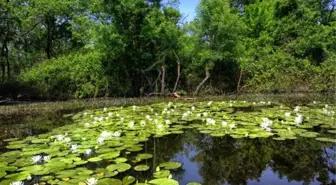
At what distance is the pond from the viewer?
3.25m

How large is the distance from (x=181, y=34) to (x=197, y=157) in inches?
520

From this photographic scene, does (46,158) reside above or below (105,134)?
below

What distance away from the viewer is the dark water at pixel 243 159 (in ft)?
10.7

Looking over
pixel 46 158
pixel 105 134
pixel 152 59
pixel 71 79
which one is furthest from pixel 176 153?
pixel 71 79

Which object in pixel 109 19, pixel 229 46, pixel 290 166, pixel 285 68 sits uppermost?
pixel 109 19

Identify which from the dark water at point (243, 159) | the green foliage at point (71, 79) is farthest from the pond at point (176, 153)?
the green foliage at point (71, 79)

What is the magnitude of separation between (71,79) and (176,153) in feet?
39.6

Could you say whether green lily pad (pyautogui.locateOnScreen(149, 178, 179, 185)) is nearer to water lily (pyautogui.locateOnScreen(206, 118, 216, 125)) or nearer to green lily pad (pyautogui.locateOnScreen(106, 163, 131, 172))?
green lily pad (pyautogui.locateOnScreen(106, 163, 131, 172))

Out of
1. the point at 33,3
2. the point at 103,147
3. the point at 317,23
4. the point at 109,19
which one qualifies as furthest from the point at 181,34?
the point at 103,147

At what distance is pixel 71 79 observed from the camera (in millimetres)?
15211

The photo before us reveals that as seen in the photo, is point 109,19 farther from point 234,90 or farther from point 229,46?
point 234,90

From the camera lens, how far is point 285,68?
17594 millimetres

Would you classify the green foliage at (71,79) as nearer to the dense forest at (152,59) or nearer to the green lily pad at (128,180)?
the dense forest at (152,59)

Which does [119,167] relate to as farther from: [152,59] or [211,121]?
[152,59]
